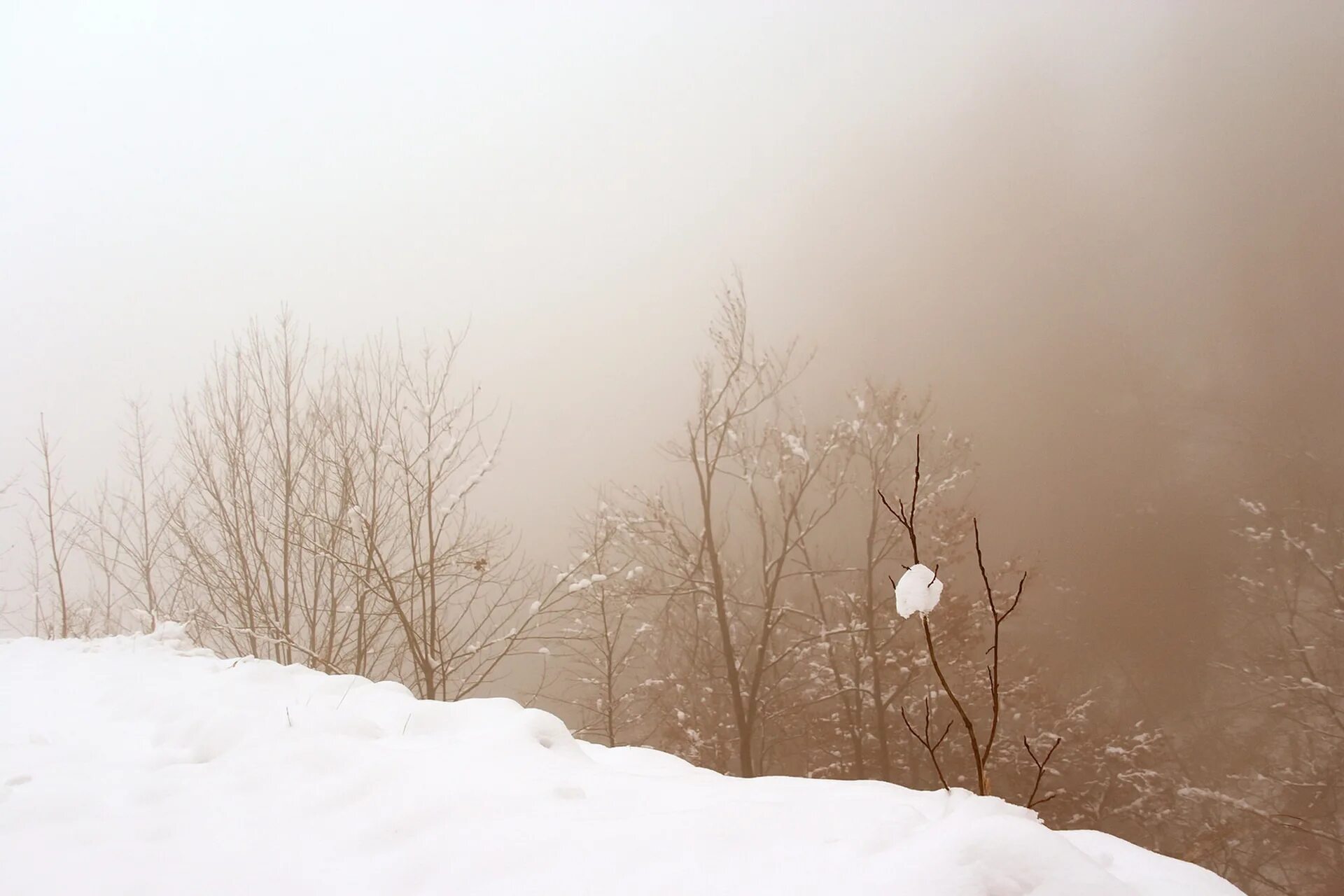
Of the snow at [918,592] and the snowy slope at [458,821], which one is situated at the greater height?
the snow at [918,592]

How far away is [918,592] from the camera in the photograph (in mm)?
1812

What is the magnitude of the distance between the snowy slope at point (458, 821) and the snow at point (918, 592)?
1.64 feet

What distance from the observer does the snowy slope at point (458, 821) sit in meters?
1.38

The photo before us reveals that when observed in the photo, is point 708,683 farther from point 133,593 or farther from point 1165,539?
point 1165,539

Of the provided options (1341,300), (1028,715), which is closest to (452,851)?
(1028,715)

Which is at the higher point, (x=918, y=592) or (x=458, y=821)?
(x=918, y=592)

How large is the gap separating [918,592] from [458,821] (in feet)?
4.66

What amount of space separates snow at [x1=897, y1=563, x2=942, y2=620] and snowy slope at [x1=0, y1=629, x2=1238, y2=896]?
1.64 ft

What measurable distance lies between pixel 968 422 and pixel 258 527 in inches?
1239

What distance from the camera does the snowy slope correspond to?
1.38 metres

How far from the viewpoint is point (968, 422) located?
32.8m

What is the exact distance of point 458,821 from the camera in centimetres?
179

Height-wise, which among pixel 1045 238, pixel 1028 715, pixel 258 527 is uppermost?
pixel 1045 238

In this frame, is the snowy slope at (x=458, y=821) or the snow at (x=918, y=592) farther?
the snow at (x=918, y=592)
